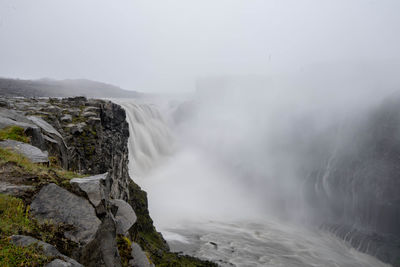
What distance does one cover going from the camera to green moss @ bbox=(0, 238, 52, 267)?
3369 millimetres

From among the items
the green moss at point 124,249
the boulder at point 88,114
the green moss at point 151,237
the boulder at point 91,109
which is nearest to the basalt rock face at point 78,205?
the green moss at point 124,249

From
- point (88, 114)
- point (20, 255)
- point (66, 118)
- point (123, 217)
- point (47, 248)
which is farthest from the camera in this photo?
point (88, 114)

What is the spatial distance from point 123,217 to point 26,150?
3.14 meters

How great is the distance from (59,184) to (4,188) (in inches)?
35.3

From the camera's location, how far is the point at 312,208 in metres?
45.1

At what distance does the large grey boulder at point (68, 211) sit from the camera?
445cm

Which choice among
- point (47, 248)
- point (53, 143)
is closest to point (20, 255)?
point (47, 248)

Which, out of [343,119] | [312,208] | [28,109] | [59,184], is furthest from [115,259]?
[343,119]

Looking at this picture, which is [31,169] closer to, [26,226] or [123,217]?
[26,226]

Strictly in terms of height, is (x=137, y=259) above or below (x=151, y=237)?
above

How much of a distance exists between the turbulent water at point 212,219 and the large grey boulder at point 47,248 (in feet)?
68.2

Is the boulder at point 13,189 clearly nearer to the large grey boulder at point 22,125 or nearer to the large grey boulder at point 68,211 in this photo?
the large grey boulder at point 68,211

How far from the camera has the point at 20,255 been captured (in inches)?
137

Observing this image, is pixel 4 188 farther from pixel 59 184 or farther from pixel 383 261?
pixel 383 261
